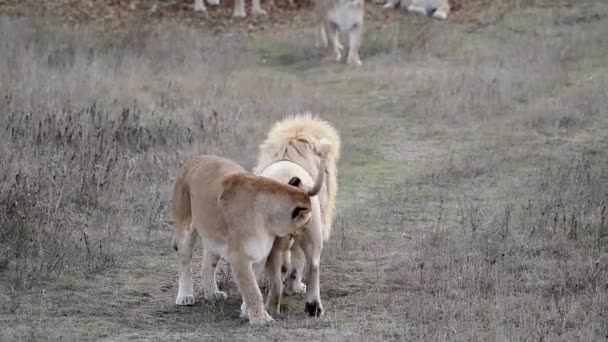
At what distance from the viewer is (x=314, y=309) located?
661 centimetres

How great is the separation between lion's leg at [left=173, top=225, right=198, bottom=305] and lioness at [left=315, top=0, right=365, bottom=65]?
1021 centimetres

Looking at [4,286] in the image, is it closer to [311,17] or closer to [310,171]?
[310,171]

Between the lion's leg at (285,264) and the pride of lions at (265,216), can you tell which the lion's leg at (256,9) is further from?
the lion's leg at (285,264)

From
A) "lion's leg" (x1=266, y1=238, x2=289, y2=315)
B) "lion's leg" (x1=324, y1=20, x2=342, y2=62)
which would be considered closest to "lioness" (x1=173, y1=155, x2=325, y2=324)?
"lion's leg" (x1=266, y1=238, x2=289, y2=315)

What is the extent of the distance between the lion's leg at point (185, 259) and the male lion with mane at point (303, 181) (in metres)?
0.54

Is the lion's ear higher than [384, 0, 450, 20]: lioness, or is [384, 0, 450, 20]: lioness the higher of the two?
the lion's ear

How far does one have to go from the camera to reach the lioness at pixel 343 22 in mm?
16969

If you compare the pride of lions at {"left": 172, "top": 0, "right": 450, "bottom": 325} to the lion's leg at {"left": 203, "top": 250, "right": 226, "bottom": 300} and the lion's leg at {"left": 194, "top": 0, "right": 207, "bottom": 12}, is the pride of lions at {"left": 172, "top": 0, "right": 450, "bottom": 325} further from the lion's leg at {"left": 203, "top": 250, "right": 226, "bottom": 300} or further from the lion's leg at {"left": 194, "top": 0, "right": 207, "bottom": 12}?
the lion's leg at {"left": 194, "top": 0, "right": 207, "bottom": 12}

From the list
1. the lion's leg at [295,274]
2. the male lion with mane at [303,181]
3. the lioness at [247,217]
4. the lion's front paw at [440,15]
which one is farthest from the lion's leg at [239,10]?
the lioness at [247,217]

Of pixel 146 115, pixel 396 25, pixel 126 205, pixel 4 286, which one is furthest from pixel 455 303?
pixel 396 25

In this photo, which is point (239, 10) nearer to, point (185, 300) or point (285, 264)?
point (285, 264)

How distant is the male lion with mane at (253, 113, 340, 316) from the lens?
257 inches

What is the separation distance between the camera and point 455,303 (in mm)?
6594

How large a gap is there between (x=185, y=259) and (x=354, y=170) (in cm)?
459
